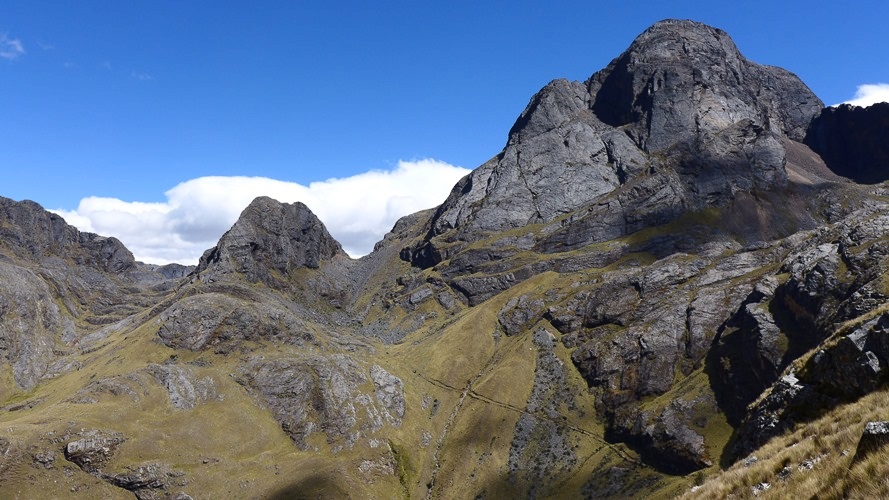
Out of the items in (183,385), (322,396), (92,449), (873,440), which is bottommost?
(92,449)

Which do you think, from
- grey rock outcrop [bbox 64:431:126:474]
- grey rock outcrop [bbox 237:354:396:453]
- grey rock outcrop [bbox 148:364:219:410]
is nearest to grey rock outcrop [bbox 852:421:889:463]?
grey rock outcrop [bbox 64:431:126:474]

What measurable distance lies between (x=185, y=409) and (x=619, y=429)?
132130 mm

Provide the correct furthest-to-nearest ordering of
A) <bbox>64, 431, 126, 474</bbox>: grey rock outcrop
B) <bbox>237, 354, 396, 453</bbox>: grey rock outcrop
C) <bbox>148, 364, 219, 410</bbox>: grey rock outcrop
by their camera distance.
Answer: <bbox>237, 354, 396, 453</bbox>: grey rock outcrop → <bbox>148, 364, 219, 410</bbox>: grey rock outcrop → <bbox>64, 431, 126, 474</bbox>: grey rock outcrop

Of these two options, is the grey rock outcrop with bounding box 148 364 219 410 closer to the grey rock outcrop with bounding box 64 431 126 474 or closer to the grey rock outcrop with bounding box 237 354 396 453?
the grey rock outcrop with bounding box 237 354 396 453

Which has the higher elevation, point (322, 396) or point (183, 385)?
point (183, 385)

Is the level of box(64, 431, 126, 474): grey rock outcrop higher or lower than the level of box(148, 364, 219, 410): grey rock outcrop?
lower

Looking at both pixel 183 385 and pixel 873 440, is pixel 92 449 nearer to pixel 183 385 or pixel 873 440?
pixel 183 385

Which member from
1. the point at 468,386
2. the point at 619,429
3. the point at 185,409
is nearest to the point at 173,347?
the point at 185,409

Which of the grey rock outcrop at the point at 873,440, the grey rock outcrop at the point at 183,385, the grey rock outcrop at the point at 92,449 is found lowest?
the grey rock outcrop at the point at 92,449

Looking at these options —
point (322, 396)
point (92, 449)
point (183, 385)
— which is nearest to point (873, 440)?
point (92, 449)

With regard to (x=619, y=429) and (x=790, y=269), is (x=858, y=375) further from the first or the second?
(x=790, y=269)

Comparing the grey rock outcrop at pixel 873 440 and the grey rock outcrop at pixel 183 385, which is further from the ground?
the grey rock outcrop at pixel 183 385

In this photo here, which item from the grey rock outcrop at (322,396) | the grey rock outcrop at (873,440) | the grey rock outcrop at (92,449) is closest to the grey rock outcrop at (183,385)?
the grey rock outcrop at (322,396)

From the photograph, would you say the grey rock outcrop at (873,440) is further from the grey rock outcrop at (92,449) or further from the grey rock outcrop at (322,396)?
the grey rock outcrop at (322,396)
